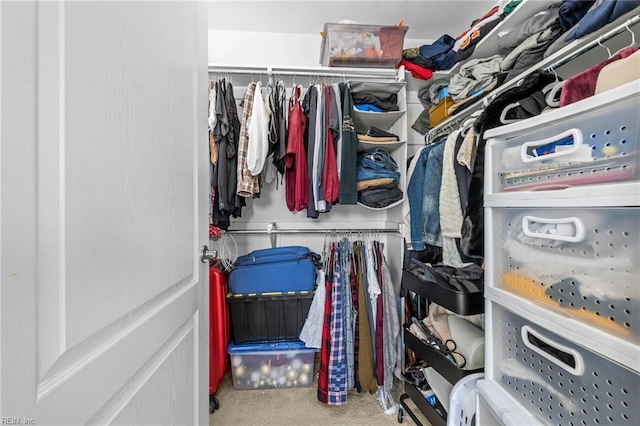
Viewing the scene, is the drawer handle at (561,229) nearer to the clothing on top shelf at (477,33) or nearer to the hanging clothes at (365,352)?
the hanging clothes at (365,352)

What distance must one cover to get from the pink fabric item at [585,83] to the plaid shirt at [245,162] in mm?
1364

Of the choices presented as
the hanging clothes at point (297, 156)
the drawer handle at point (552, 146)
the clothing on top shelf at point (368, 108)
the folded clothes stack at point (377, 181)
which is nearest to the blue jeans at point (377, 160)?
the folded clothes stack at point (377, 181)

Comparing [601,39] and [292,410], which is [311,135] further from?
[292,410]

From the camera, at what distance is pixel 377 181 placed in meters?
1.65

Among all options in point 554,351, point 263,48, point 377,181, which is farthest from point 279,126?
point 554,351

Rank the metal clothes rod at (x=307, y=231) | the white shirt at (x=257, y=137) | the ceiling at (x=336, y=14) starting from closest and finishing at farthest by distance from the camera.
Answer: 1. the white shirt at (x=257, y=137)
2. the ceiling at (x=336, y=14)
3. the metal clothes rod at (x=307, y=231)

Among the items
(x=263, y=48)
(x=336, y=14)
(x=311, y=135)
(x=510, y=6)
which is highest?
(x=336, y=14)

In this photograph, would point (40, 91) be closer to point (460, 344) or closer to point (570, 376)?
point (570, 376)

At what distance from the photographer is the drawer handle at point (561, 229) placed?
59 centimetres

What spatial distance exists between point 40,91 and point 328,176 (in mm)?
1301

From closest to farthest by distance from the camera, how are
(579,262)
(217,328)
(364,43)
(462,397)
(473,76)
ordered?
(579,262), (462,397), (473,76), (217,328), (364,43)

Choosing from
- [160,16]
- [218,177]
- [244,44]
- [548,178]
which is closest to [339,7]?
[244,44]

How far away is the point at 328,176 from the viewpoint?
1.56 m

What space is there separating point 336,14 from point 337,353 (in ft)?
7.07
